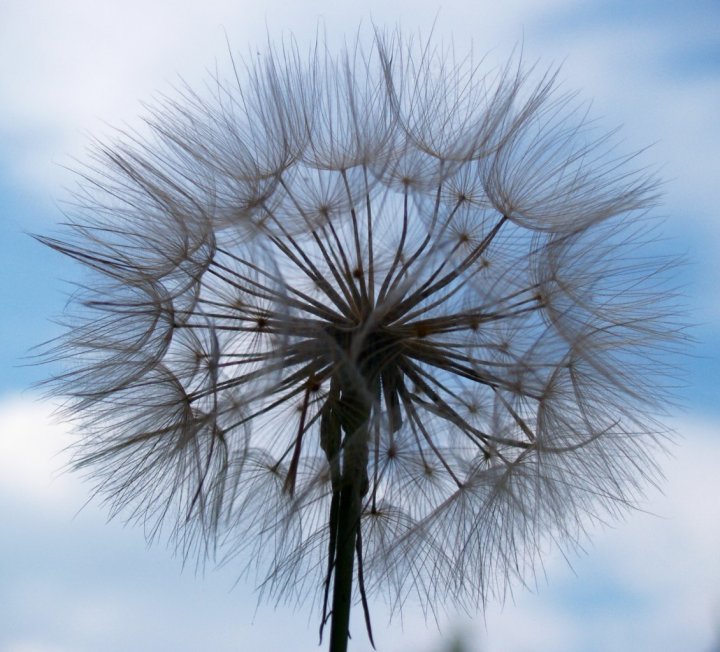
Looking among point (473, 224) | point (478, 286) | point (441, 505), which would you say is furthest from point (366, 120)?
point (441, 505)

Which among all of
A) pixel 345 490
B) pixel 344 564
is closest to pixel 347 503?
pixel 345 490

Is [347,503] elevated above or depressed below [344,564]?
above

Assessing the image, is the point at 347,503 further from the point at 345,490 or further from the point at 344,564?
the point at 344,564

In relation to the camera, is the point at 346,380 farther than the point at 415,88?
No

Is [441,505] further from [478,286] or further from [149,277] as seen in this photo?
[149,277]

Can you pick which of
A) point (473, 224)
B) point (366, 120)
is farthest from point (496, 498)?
point (366, 120)

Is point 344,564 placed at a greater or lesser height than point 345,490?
lesser

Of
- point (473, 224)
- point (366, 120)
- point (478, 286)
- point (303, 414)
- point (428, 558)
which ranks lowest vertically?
point (428, 558)

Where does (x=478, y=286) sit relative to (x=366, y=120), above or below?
below

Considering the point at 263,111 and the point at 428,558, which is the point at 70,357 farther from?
the point at 428,558
